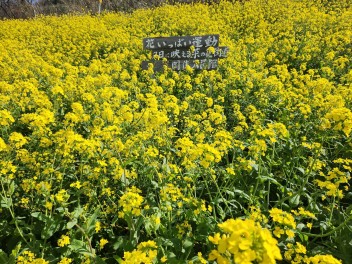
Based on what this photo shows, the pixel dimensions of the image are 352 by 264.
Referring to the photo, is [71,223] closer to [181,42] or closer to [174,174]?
[174,174]

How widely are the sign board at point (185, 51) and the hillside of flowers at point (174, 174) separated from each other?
0.23 meters

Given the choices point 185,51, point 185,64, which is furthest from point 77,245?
point 185,51

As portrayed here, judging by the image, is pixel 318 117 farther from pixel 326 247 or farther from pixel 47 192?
pixel 47 192

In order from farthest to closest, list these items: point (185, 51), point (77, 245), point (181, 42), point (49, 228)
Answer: point (185, 51)
point (181, 42)
point (49, 228)
point (77, 245)

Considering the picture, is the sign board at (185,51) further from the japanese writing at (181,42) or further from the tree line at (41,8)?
the tree line at (41,8)

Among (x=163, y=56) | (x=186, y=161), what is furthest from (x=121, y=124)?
(x=163, y=56)

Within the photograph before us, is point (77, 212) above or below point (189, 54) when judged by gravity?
below

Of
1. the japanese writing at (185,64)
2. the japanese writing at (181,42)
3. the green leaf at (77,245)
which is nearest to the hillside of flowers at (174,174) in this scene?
the green leaf at (77,245)

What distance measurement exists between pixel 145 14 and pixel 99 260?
10019mm

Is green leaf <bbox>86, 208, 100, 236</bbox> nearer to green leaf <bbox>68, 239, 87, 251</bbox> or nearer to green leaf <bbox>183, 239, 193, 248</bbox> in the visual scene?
green leaf <bbox>68, 239, 87, 251</bbox>

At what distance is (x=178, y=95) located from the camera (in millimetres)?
4738

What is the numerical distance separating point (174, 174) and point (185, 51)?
132 inches

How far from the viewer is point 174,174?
7.78 feet

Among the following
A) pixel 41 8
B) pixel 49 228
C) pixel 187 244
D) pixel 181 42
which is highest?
pixel 41 8
